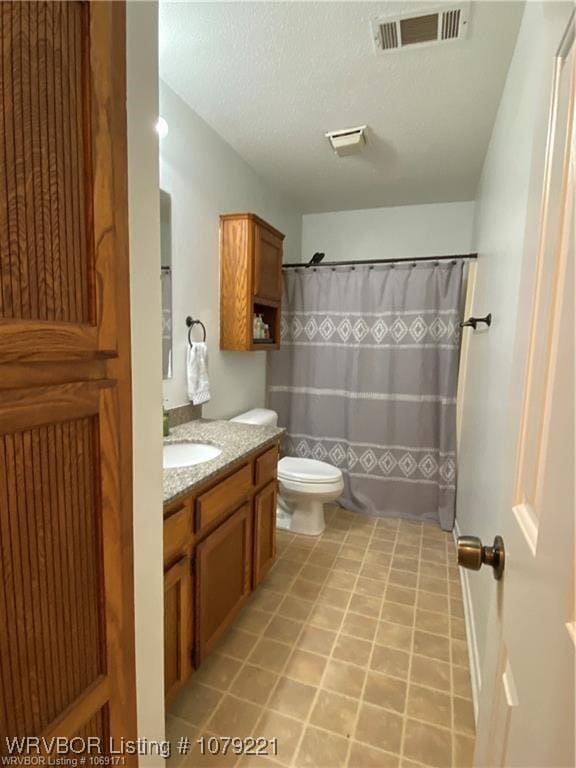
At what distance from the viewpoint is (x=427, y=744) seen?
4.19 ft

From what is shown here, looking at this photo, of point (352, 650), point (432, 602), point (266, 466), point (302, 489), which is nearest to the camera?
point (352, 650)

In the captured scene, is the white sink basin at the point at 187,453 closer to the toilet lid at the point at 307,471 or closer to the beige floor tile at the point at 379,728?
the toilet lid at the point at 307,471

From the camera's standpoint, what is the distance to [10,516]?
1.78 ft

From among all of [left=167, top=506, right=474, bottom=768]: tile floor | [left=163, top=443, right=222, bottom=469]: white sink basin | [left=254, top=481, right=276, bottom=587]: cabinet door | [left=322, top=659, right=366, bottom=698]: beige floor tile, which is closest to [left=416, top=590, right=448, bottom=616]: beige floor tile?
[left=167, top=506, right=474, bottom=768]: tile floor

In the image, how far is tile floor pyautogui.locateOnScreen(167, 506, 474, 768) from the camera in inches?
50.0

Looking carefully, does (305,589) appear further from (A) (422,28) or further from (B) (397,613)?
(A) (422,28)

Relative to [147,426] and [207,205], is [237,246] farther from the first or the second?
[147,426]

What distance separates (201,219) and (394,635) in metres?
2.34

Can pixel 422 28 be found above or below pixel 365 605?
above

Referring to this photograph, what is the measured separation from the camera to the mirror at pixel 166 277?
190cm

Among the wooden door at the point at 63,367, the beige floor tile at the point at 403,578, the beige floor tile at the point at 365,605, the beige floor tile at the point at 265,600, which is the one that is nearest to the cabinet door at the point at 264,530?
the beige floor tile at the point at 265,600

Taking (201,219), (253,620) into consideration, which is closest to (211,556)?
(253,620)

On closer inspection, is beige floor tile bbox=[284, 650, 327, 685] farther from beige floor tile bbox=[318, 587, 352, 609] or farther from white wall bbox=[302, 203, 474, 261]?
white wall bbox=[302, 203, 474, 261]

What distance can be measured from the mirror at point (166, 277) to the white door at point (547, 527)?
1628 mm
